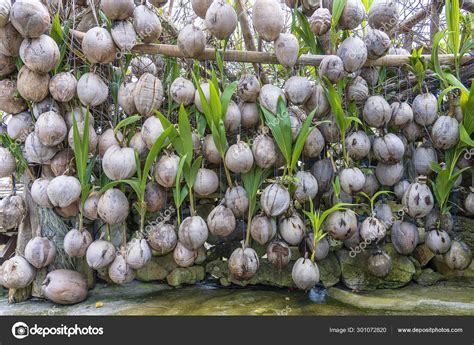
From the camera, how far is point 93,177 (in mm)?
2012

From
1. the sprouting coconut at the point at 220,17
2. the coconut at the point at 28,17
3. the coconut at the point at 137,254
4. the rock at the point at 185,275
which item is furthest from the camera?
the rock at the point at 185,275

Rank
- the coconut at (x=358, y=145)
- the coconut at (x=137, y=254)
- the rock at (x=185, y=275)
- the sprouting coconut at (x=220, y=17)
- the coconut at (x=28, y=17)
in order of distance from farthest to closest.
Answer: the rock at (x=185, y=275) < the coconut at (x=358, y=145) < the coconut at (x=137, y=254) < the sprouting coconut at (x=220, y=17) < the coconut at (x=28, y=17)

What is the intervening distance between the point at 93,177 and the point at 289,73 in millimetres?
1121

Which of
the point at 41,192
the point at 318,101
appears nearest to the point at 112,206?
the point at 41,192

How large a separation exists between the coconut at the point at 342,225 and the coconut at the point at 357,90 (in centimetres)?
56

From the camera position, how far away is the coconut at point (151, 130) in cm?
176

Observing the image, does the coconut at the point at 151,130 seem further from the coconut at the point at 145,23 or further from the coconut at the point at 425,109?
the coconut at the point at 425,109

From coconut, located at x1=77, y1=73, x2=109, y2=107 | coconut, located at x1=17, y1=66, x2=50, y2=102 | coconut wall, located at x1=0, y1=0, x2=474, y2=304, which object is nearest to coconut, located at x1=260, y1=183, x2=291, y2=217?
coconut wall, located at x1=0, y1=0, x2=474, y2=304

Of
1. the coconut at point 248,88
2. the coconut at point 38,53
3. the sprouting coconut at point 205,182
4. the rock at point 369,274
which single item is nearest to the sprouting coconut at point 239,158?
the sprouting coconut at point 205,182

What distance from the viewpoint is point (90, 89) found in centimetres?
174

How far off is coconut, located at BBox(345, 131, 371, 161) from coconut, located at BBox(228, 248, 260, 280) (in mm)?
687

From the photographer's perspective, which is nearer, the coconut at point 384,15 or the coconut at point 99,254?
the coconut at point 99,254
